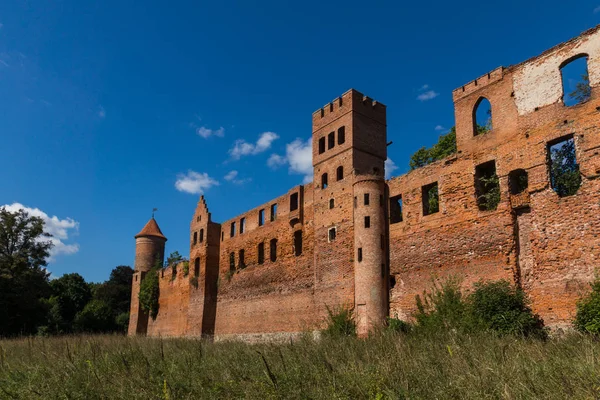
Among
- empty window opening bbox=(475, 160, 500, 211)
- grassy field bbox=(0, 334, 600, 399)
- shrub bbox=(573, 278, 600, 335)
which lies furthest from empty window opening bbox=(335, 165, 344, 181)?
grassy field bbox=(0, 334, 600, 399)

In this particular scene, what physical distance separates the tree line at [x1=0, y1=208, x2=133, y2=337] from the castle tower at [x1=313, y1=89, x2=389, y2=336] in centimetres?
1483

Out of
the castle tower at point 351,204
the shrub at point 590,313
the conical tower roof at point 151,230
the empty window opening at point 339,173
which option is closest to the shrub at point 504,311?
the shrub at point 590,313

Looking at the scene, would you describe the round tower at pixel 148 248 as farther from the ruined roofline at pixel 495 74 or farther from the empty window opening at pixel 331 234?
the ruined roofline at pixel 495 74

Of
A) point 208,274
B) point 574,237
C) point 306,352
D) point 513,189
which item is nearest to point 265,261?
point 208,274

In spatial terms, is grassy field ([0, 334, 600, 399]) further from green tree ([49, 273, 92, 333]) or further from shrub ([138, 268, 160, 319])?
green tree ([49, 273, 92, 333])

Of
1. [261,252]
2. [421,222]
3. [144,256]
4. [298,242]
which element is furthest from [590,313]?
[144,256]

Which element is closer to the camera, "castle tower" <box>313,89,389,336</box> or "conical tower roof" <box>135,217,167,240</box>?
"castle tower" <box>313,89,389,336</box>

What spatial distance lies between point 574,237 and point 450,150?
14448 millimetres

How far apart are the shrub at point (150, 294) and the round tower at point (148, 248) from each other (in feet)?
9.77

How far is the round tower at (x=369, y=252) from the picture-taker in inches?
788

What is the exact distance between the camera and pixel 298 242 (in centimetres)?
2633

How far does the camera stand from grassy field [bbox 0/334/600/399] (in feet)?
21.9

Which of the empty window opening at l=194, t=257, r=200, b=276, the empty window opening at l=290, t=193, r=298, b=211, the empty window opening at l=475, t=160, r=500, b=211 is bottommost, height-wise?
the empty window opening at l=194, t=257, r=200, b=276

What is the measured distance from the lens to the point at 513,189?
17.0 meters
